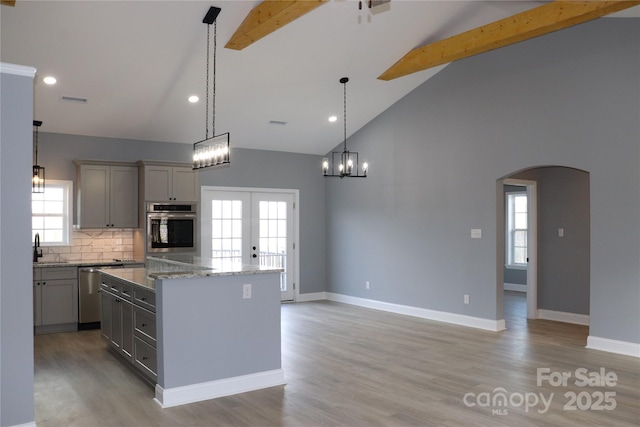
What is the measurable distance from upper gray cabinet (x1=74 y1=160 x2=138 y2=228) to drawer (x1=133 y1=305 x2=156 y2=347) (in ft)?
10.5

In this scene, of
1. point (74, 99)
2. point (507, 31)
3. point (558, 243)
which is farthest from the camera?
point (558, 243)

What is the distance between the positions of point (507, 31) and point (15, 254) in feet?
17.4

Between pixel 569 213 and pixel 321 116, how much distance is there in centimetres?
400

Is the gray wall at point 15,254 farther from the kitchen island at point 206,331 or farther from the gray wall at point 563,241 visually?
the gray wall at point 563,241

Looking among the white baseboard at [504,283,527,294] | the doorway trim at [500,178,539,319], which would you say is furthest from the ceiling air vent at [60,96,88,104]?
the white baseboard at [504,283,527,294]

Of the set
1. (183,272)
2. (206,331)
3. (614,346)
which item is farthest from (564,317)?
(183,272)

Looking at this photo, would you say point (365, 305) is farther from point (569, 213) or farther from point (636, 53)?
point (636, 53)

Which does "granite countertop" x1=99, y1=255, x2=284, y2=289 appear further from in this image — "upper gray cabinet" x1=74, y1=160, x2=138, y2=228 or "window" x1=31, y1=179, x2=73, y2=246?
"window" x1=31, y1=179, x2=73, y2=246

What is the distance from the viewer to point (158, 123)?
7750 mm

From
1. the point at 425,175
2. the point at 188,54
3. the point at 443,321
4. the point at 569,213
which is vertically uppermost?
the point at 188,54

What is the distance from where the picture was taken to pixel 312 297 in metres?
9.77

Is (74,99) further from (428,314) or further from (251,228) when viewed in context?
(428,314)

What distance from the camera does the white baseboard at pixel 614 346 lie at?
5608mm

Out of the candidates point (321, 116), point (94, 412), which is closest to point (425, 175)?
point (321, 116)
